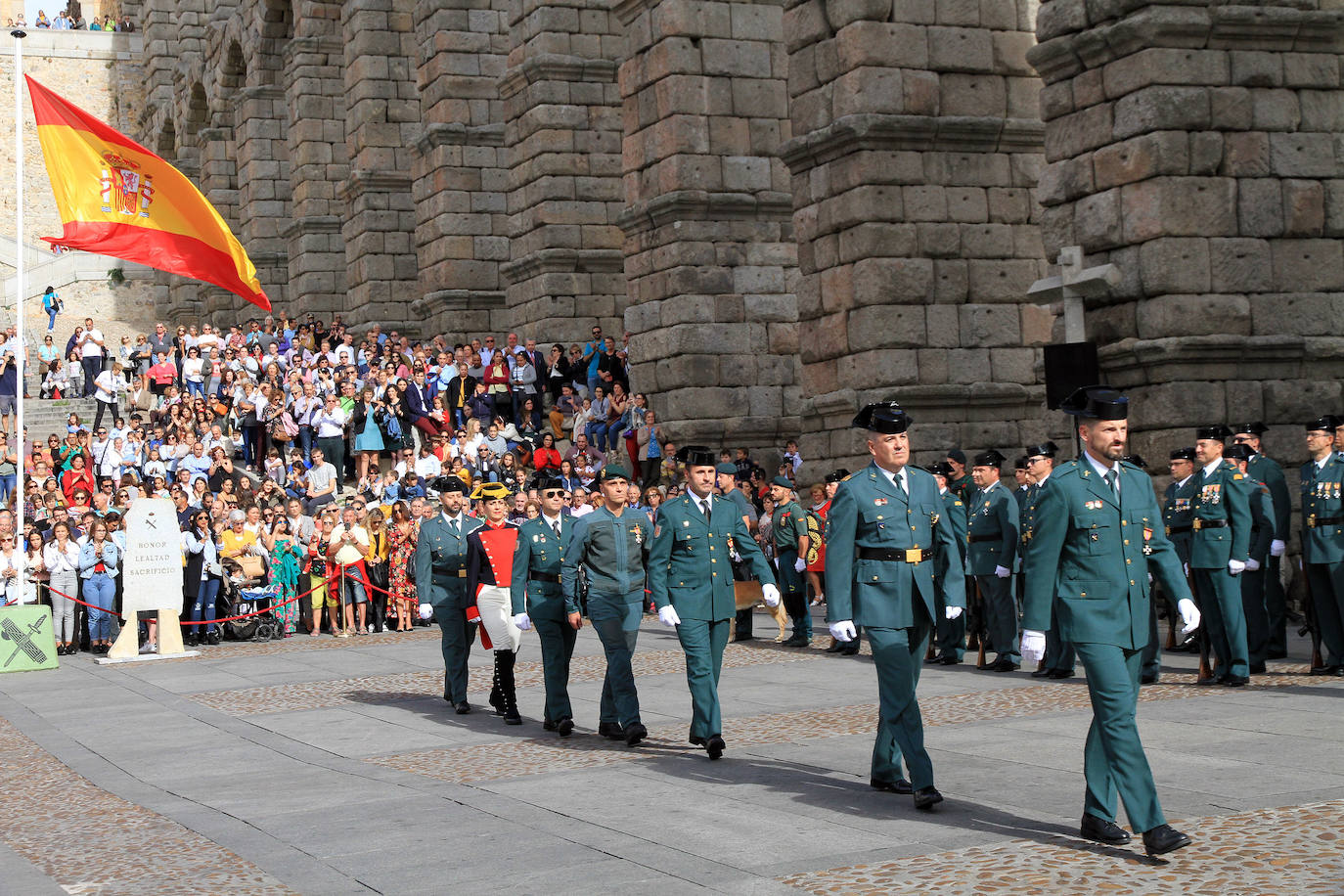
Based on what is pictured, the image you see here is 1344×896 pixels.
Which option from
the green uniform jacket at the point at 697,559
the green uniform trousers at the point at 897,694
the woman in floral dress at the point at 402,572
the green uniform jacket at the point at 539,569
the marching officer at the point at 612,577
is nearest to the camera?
the green uniform trousers at the point at 897,694

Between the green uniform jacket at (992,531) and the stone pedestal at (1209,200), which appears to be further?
the stone pedestal at (1209,200)

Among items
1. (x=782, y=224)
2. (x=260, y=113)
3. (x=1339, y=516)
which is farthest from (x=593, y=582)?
Result: (x=260, y=113)

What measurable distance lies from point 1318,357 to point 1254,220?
126cm

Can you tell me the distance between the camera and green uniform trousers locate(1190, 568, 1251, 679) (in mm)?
11000

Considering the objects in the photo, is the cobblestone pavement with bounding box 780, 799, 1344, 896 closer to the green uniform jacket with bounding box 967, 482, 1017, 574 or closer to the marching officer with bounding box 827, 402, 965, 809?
the marching officer with bounding box 827, 402, 965, 809

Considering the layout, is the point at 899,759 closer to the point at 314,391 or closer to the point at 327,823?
the point at 327,823

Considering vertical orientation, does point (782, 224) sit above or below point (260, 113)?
below

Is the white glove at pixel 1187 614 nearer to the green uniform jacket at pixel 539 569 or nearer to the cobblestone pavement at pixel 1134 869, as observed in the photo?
the cobblestone pavement at pixel 1134 869

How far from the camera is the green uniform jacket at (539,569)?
10.6 m

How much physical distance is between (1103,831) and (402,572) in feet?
42.8

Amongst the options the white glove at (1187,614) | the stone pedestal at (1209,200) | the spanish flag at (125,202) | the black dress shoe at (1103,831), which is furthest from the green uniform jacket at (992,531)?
the spanish flag at (125,202)

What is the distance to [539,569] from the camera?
10688 mm

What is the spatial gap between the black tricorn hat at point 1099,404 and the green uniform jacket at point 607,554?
3667 mm

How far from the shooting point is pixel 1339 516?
11172 millimetres
